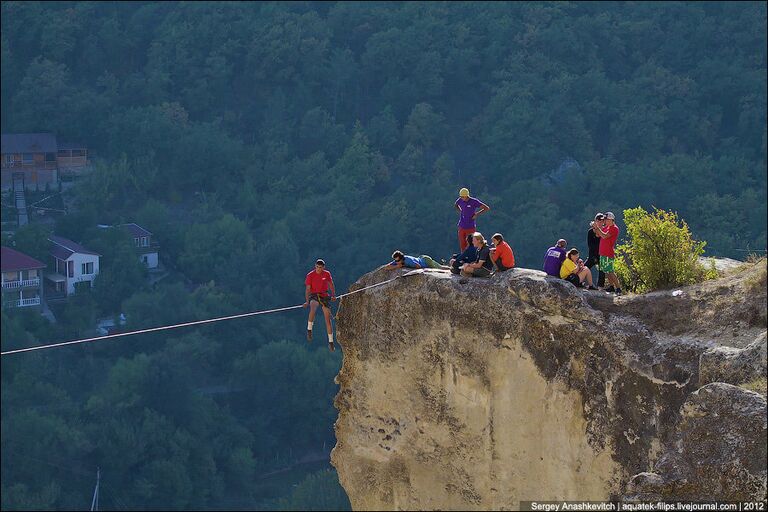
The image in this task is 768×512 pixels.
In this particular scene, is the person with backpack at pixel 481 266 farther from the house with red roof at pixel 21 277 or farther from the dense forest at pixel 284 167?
the house with red roof at pixel 21 277

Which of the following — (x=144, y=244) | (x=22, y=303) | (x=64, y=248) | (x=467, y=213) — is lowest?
(x=467, y=213)

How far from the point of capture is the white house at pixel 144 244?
8025cm

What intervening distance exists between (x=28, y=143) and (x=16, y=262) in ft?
44.9

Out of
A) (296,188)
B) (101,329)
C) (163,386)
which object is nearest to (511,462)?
(163,386)

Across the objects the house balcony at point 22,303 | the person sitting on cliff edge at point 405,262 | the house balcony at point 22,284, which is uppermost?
the house balcony at point 22,284

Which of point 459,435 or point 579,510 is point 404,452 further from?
point 579,510

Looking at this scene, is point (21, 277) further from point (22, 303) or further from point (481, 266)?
point (481, 266)

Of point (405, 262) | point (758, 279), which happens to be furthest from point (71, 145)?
point (758, 279)

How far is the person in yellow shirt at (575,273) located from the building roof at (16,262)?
211 ft

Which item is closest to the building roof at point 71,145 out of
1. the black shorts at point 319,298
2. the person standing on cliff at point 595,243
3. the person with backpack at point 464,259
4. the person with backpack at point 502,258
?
the black shorts at point 319,298

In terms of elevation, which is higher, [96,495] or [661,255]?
[661,255]

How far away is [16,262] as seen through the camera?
75688 mm

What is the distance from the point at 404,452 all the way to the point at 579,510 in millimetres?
2306

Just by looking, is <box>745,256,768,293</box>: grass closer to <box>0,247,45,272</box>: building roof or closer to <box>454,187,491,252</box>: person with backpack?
<box>454,187,491,252</box>: person with backpack
